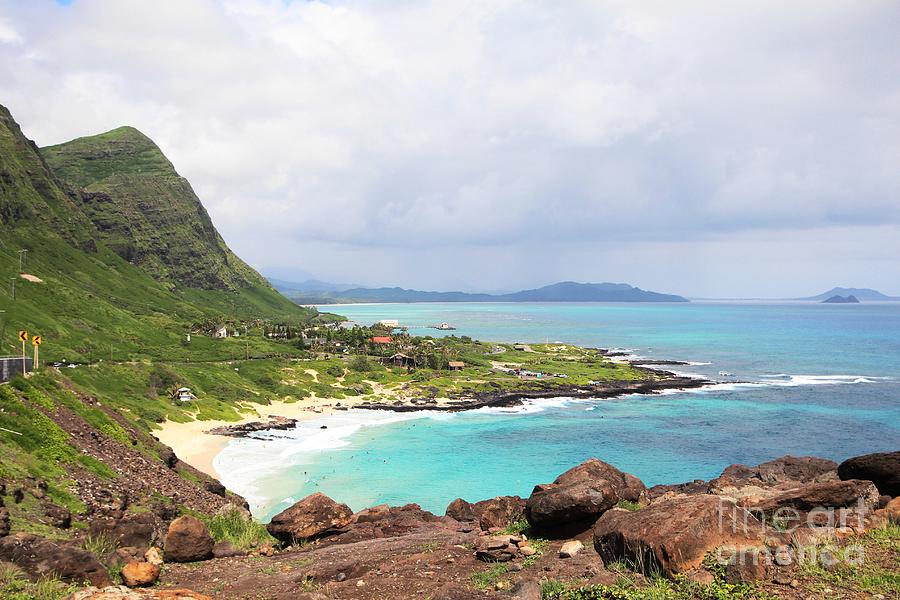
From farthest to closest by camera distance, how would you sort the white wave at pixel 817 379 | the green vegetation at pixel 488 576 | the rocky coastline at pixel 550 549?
the white wave at pixel 817 379 < the green vegetation at pixel 488 576 < the rocky coastline at pixel 550 549

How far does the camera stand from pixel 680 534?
11.9 meters

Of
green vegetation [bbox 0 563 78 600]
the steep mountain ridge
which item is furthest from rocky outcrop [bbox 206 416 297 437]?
the steep mountain ridge

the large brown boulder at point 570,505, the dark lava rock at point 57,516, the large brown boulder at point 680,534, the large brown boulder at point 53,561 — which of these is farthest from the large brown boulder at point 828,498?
the dark lava rock at point 57,516

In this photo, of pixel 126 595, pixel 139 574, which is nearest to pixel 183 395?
pixel 139 574

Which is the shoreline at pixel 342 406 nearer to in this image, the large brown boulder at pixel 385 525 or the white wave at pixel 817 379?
the white wave at pixel 817 379

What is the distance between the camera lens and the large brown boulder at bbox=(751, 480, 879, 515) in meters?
15.0

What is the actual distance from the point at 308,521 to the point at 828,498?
59.0 ft

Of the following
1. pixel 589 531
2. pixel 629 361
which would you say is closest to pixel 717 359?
pixel 629 361

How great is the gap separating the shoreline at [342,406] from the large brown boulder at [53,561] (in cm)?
4011

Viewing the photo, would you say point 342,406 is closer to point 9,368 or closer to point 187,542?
point 9,368

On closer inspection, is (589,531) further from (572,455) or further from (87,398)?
(572,455)

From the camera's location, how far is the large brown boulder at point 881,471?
18.5 m

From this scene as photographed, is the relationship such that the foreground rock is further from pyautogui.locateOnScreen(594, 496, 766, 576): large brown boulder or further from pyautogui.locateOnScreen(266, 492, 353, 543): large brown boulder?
pyautogui.locateOnScreen(594, 496, 766, 576): large brown boulder

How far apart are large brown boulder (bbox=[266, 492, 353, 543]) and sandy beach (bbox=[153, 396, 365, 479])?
34593 mm
